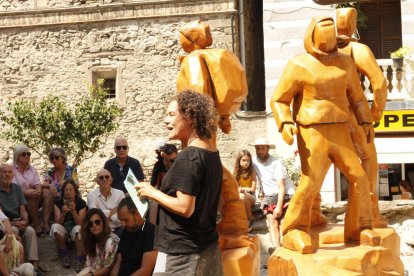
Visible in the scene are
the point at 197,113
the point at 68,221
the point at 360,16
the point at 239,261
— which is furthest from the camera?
the point at 360,16

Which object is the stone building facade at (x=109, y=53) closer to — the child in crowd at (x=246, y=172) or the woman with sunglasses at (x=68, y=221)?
the child in crowd at (x=246, y=172)

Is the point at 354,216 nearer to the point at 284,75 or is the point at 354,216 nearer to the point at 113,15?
the point at 284,75

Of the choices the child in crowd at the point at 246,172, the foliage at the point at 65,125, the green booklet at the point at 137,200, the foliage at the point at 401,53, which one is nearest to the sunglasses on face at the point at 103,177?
the child in crowd at the point at 246,172

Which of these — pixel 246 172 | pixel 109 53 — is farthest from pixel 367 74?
pixel 109 53

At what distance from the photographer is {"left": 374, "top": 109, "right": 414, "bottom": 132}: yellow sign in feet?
47.0

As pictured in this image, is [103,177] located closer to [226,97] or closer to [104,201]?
[104,201]

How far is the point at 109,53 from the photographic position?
1780cm

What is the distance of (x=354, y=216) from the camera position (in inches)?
278

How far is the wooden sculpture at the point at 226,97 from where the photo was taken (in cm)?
672

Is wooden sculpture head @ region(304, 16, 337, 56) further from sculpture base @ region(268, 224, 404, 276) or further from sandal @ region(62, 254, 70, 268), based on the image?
sandal @ region(62, 254, 70, 268)

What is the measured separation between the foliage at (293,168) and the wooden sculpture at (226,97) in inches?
275

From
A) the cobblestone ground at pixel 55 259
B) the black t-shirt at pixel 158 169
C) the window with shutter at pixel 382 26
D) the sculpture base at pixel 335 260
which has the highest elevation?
the window with shutter at pixel 382 26

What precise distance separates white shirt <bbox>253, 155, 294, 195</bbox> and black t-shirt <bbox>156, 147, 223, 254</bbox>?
15.8 ft

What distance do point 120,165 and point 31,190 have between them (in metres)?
1.13
